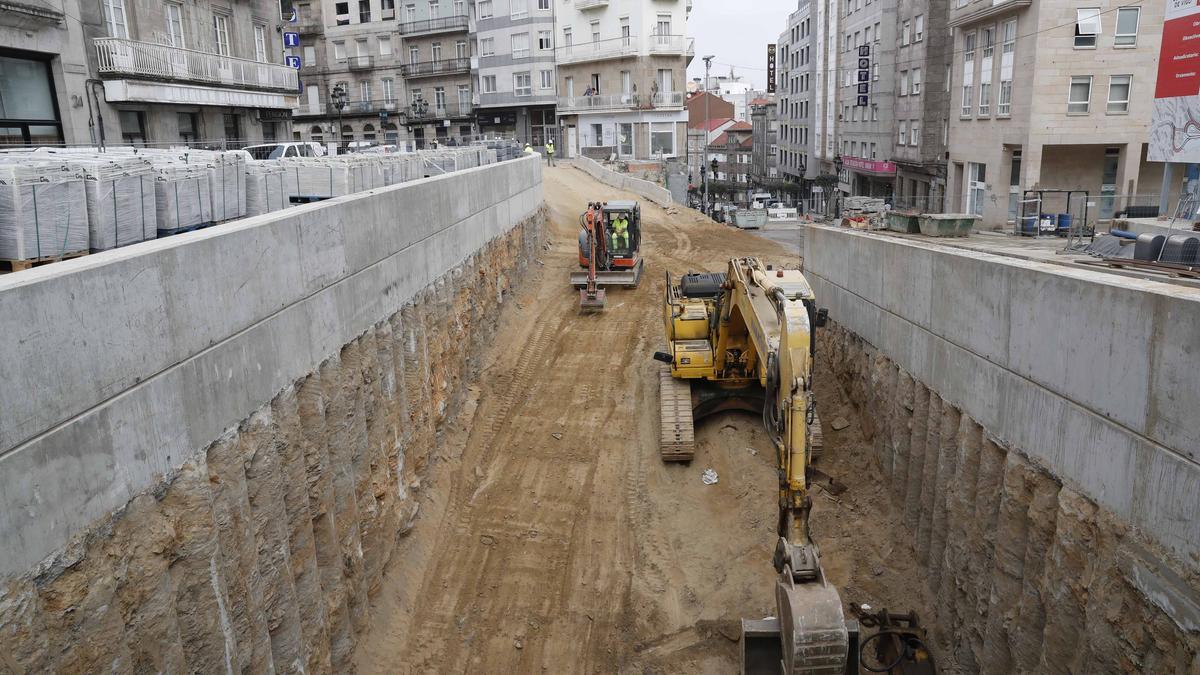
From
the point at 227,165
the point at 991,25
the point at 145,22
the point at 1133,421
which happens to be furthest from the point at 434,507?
the point at 991,25

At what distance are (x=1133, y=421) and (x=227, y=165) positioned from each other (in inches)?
408

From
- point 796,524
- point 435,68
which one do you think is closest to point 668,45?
point 435,68

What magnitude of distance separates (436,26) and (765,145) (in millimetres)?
46031

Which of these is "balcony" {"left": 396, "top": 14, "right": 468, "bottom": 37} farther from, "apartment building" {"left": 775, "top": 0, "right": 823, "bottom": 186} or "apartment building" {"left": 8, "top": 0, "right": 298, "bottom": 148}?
"apartment building" {"left": 8, "top": 0, "right": 298, "bottom": 148}

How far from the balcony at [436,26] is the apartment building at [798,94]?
29.2m

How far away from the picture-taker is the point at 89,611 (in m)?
5.93

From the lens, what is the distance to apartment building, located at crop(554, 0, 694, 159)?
189 ft

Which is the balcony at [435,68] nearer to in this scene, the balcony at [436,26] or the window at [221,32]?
the balcony at [436,26]

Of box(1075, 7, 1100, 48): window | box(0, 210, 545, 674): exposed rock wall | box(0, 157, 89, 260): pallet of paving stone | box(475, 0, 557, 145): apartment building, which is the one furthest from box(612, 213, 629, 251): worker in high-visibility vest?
box(475, 0, 557, 145): apartment building

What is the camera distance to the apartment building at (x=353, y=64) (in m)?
68.6

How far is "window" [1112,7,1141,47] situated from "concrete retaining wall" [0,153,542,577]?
33.5 m

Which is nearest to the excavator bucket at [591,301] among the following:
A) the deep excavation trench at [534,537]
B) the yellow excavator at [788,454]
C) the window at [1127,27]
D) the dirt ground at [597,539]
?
the deep excavation trench at [534,537]

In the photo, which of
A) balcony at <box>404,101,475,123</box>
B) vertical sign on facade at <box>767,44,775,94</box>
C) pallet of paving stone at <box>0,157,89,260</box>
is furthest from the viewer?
vertical sign on facade at <box>767,44,775,94</box>

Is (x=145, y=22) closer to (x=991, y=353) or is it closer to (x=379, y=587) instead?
(x=379, y=587)
